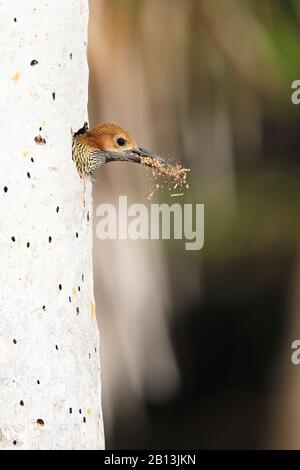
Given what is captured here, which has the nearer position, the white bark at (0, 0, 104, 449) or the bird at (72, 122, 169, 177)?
the white bark at (0, 0, 104, 449)

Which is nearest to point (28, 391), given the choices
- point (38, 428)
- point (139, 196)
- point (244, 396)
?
point (38, 428)

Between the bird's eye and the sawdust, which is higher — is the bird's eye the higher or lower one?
the higher one

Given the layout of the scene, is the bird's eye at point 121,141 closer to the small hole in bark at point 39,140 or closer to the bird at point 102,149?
the bird at point 102,149

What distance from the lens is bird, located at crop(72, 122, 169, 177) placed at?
289cm

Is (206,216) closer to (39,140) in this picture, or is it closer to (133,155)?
(133,155)

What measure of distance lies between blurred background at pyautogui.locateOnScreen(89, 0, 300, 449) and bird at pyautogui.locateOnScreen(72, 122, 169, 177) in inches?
147

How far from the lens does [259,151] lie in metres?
7.67

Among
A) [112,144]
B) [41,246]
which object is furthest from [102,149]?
[41,246]

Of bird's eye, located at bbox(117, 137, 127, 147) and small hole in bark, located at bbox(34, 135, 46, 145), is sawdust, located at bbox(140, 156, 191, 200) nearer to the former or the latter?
bird's eye, located at bbox(117, 137, 127, 147)

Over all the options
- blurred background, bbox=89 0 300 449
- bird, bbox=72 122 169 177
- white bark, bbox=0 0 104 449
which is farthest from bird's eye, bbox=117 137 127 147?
blurred background, bbox=89 0 300 449

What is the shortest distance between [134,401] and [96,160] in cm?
497

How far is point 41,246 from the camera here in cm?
270

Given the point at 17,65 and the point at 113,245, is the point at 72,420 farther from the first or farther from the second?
the point at 113,245

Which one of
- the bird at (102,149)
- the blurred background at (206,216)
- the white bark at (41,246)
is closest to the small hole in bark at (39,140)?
the white bark at (41,246)
